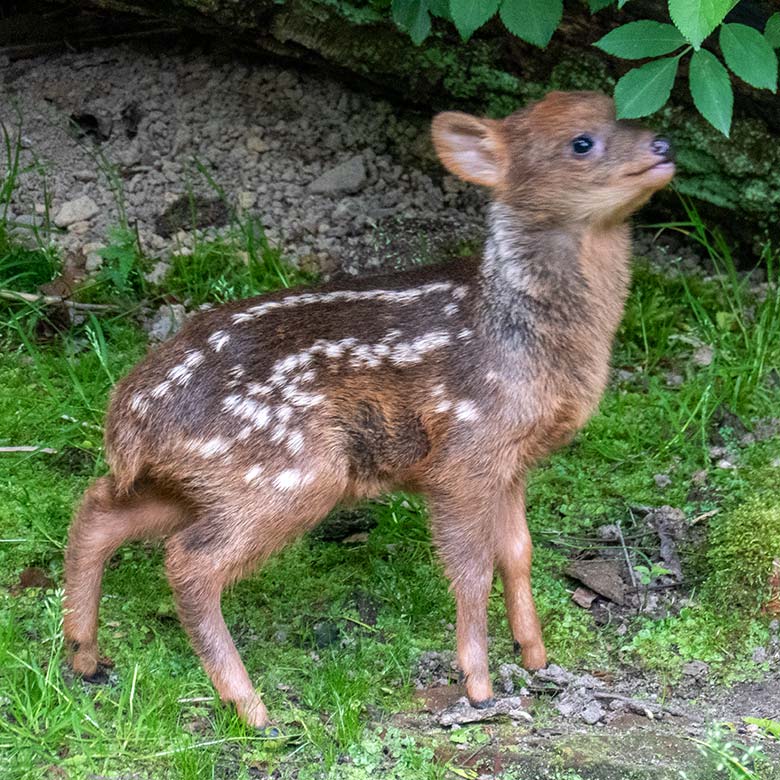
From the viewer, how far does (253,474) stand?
3.96m

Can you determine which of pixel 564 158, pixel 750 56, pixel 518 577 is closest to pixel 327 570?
pixel 518 577

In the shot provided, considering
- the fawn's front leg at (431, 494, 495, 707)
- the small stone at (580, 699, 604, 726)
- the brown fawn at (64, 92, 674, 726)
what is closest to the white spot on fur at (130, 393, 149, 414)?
the brown fawn at (64, 92, 674, 726)

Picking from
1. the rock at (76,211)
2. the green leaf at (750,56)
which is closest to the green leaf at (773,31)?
the green leaf at (750,56)

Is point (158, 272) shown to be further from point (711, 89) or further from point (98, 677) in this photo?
point (711, 89)

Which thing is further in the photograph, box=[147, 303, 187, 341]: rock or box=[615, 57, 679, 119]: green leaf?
box=[147, 303, 187, 341]: rock

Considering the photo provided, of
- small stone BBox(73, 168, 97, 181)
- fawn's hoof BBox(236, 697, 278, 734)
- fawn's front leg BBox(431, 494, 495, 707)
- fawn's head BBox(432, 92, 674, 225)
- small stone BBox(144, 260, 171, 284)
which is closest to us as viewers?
fawn's hoof BBox(236, 697, 278, 734)

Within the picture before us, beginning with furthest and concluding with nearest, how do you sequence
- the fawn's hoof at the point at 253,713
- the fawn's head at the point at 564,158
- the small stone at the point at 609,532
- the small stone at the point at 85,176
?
the small stone at the point at 85,176, the small stone at the point at 609,532, the fawn's head at the point at 564,158, the fawn's hoof at the point at 253,713

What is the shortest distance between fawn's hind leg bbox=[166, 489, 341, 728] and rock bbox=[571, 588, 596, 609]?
123 centimetres

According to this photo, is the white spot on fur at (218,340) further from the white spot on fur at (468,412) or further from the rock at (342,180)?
the rock at (342,180)

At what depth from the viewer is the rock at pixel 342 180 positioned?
6.43 m

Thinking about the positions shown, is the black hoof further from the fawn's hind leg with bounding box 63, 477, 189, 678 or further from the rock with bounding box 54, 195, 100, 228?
the rock with bounding box 54, 195, 100, 228

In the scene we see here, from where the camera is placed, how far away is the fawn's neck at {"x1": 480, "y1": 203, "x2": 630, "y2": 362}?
4164 mm

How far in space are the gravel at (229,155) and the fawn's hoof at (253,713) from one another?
2.72 metres

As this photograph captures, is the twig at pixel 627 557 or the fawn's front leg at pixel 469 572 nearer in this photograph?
the fawn's front leg at pixel 469 572
